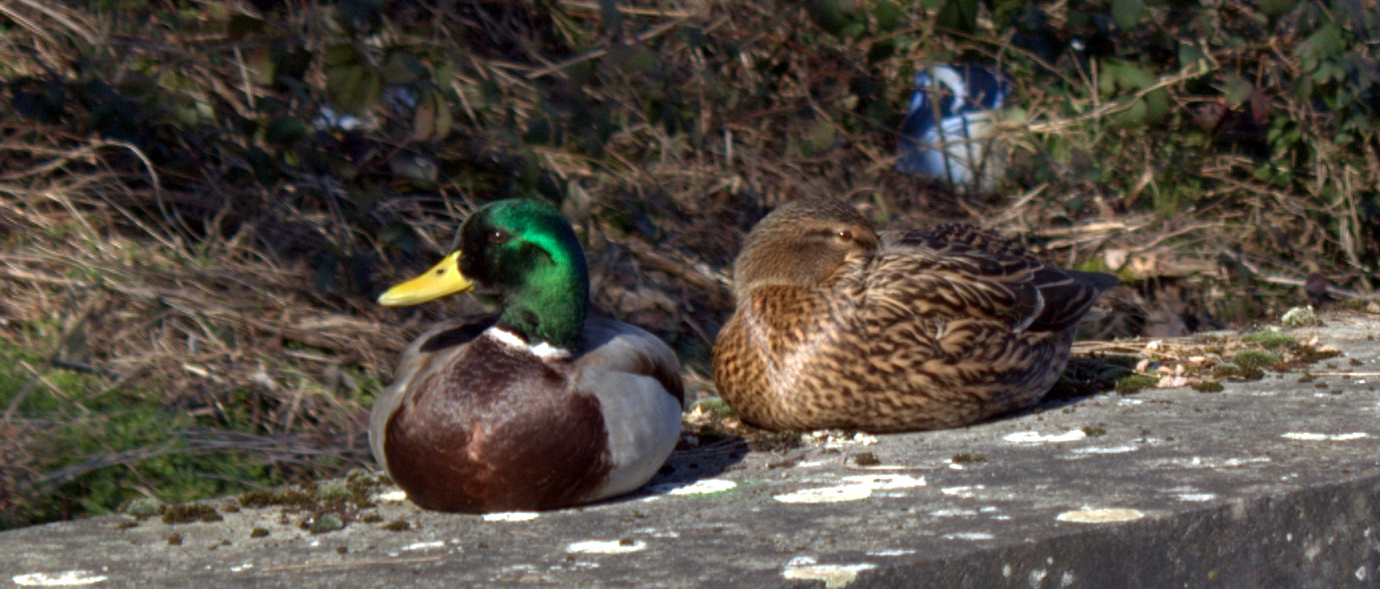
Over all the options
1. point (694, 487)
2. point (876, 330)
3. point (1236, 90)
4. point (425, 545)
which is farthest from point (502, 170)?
point (1236, 90)

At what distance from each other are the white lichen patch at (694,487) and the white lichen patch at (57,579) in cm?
114

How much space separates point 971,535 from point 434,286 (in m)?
1.23

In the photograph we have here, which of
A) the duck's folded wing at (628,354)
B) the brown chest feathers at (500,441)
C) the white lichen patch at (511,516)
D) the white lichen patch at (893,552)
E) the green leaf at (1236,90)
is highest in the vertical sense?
the green leaf at (1236,90)

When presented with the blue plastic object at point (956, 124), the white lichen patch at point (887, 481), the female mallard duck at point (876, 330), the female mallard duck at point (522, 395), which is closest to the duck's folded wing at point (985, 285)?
the female mallard duck at point (876, 330)

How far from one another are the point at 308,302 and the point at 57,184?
929mm

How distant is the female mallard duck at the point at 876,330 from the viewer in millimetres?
3506

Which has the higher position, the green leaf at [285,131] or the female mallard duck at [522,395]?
the green leaf at [285,131]

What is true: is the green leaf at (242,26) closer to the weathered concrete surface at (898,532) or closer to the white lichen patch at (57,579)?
the weathered concrete surface at (898,532)

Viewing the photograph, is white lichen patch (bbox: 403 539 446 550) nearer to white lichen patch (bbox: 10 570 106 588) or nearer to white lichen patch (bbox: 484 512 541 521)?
white lichen patch (bbox: 484 512 541 521)

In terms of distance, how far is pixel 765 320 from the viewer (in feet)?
11.9

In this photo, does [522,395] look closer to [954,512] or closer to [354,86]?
[954,512]

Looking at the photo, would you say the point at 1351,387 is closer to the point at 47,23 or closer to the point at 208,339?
the point at 208,339

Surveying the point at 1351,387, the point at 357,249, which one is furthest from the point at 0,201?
the point at 1351,387

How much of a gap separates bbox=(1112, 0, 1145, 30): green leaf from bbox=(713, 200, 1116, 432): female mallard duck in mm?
1444
